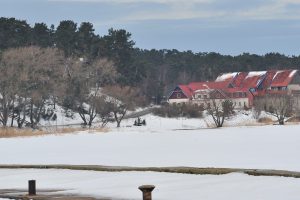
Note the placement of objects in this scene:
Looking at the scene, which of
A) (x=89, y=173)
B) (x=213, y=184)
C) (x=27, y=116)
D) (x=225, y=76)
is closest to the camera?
(x=213, y=184)

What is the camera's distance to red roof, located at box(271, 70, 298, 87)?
386 feet

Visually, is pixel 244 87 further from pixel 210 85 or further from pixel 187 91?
pixel 187 91

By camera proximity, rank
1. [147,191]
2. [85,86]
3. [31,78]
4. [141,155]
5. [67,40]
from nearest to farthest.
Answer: [147,191] < [141,155] < [31,78] < [85,86] < [67,40]

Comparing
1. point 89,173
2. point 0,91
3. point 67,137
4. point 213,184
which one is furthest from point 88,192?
point 0,91

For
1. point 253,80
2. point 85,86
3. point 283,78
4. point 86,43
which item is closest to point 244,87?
point 253,80

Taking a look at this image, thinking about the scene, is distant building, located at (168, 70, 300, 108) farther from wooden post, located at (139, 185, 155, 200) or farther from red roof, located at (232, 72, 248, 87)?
wooden post, located at (139, 185, 155, 200)

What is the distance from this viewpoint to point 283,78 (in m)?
119

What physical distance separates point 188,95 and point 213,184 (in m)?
101

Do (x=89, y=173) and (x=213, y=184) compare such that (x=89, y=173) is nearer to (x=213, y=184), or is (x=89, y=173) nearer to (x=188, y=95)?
(x=213, y=184)

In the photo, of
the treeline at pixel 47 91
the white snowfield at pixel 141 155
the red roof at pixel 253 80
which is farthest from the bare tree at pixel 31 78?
the red roof at pixel 253 80

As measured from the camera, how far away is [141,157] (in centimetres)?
2936

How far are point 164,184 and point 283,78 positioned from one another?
342 ft

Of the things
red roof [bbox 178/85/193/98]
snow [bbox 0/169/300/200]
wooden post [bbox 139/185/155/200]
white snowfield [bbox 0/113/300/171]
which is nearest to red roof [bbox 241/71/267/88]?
red roof [bbox 178/85/193/98]

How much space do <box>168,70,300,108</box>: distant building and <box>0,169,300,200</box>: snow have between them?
89.4 m
